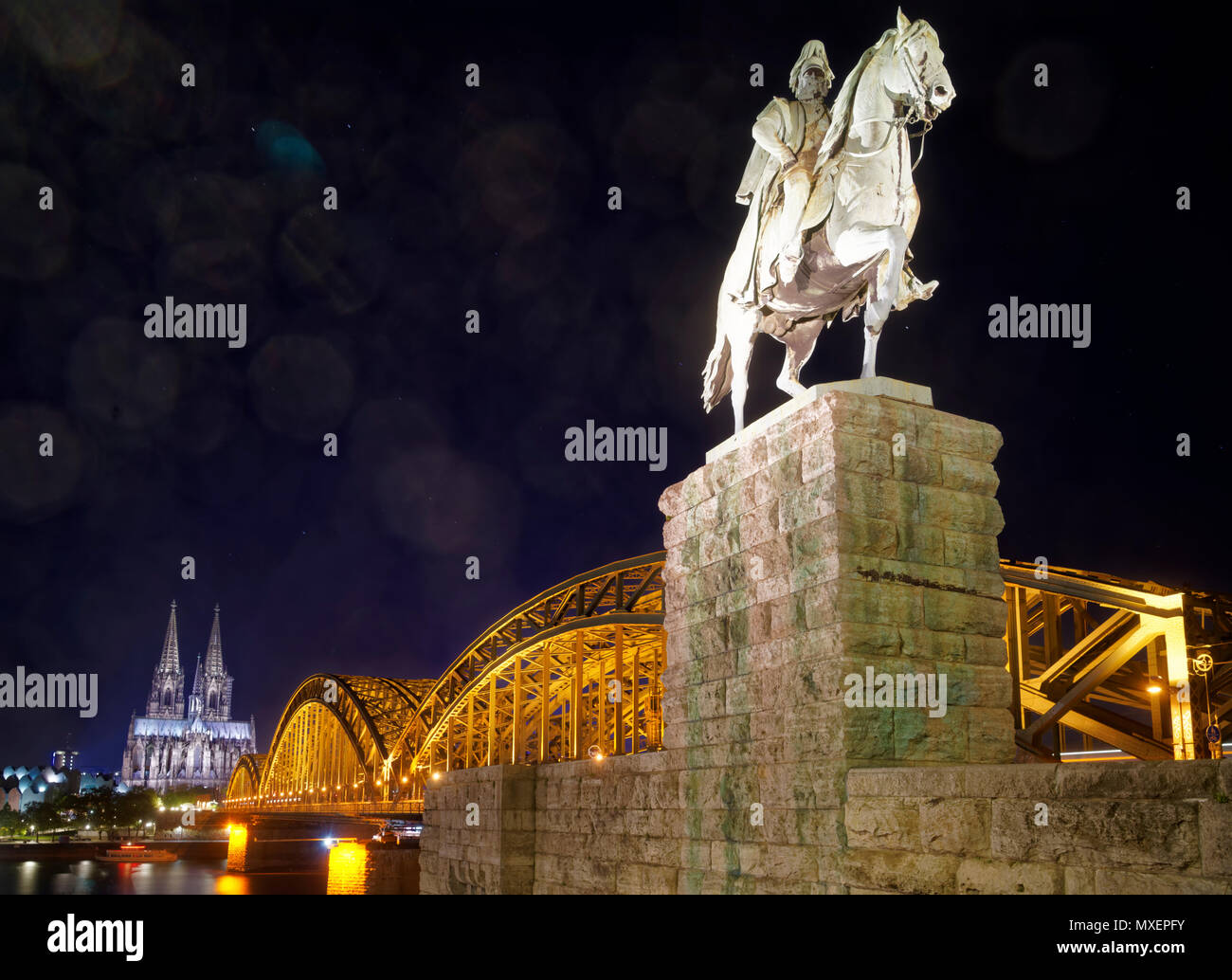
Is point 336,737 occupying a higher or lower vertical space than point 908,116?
lower

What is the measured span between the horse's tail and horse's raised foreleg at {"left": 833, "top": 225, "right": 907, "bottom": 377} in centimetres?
263

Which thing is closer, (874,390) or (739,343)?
(874,390)

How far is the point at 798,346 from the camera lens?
12.7 m

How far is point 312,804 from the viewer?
79.4 metres

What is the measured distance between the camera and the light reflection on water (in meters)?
58.8

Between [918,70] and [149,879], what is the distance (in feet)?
238

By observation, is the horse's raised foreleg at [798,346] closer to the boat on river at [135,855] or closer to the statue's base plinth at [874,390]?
the statue's base plinth at [874,390]

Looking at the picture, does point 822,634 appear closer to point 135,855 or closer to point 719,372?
point 719,372

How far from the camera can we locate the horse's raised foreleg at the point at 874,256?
1032cm

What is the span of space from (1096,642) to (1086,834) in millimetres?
20613

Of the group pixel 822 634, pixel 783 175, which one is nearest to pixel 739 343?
pixel 783 175

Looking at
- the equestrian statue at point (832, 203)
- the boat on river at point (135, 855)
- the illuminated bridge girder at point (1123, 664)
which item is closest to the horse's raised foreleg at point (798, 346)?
the equestrian statue at point (832, 203)

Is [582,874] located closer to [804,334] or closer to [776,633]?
[776,633]
